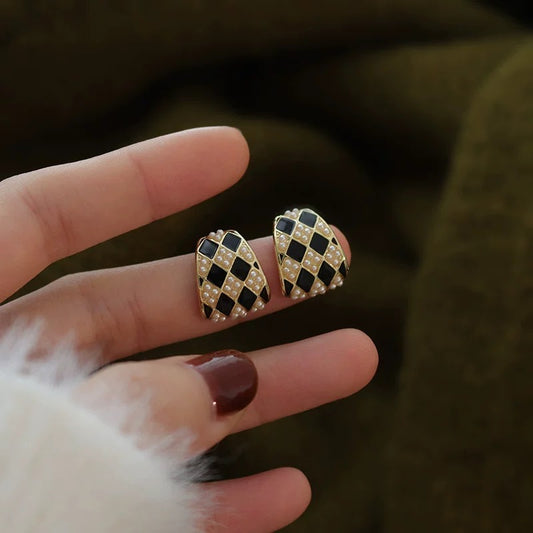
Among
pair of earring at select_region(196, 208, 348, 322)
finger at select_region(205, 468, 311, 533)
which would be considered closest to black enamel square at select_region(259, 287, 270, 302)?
pair of earring at select_region(196, 208, 348, 322)

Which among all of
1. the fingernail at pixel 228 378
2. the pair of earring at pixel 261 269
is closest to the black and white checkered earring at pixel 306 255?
the pair of earring at pixel 261 269

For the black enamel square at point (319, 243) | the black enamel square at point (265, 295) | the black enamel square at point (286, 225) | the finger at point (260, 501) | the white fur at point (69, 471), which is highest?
the black enamel square at point (286, 225)

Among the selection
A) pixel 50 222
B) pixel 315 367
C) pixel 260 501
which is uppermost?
pixel 50 222

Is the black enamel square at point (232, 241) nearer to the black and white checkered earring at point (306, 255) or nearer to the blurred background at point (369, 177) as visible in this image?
the black and white checkered earring at point (306, 255)

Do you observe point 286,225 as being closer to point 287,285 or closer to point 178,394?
point 287,285

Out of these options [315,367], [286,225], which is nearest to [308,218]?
[286,225]

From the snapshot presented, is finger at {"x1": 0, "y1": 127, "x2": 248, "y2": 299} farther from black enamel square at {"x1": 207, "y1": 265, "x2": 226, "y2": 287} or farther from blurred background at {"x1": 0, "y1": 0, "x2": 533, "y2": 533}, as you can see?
blurred background at {"x1": 0, "y1": 0, "x2": 533, "y2": 533}

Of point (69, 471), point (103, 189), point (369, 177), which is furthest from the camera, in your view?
point (369, 177)
